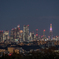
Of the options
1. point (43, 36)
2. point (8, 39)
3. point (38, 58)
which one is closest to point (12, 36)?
point (8, 39)

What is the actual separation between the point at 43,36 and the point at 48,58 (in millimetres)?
94790

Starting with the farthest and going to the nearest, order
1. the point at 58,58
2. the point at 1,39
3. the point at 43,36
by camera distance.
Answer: the point at 43,36
the point at 1,39
the point at 58,58

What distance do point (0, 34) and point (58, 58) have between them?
8975 cm

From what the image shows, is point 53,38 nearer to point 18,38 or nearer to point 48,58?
point 18,38

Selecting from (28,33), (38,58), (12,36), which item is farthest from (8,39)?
(38,58)

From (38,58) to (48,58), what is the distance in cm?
94

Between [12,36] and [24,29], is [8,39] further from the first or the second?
[24,29]

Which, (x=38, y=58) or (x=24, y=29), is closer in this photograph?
(x=38, y=58)

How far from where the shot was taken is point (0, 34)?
352 ft

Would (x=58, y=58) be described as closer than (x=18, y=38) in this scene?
Yes

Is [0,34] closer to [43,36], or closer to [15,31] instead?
[15,31]

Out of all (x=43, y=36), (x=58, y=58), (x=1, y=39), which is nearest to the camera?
(x=58, y=58)

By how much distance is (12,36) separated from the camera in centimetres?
10994

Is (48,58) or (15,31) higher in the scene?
(15,31)
